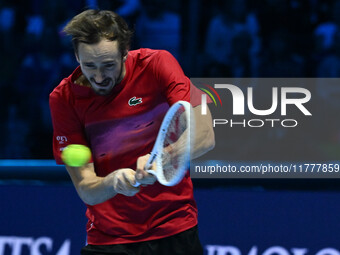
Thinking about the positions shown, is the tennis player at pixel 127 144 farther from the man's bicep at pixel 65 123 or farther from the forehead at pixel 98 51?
the forehead at pixel 98 51

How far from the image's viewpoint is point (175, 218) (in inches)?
110

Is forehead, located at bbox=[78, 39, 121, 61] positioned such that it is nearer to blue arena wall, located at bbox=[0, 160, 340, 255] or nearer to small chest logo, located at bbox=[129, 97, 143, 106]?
small chest logo, located at bbox=[129, 97, 143, 106]

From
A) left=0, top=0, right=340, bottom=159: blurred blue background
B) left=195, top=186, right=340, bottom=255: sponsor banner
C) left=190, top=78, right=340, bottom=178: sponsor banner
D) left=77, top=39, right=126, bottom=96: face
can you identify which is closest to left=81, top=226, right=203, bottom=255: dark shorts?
left=77, top=39, right=126, bottom=96: face

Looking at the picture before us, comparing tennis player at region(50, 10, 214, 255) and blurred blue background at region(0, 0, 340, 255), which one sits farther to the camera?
blurred blue background at region(0, 0, 340, 255)

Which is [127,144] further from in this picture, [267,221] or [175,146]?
[267,221]

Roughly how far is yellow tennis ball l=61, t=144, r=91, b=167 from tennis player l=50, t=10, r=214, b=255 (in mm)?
26

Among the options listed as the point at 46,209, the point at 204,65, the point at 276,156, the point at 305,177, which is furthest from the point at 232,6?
the point at 46,209

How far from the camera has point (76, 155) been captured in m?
2.65

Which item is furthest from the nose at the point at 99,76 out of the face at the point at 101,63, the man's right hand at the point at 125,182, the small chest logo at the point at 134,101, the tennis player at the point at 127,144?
the man's right hand at the point at 125,182

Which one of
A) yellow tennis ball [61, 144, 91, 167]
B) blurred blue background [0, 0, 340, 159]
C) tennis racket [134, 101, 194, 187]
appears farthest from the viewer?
blurred blue background [0, 0, 340, 159]

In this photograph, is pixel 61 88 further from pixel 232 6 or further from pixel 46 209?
pixel 232 6

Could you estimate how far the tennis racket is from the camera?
233 cm

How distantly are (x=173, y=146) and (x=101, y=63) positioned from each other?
43 cm

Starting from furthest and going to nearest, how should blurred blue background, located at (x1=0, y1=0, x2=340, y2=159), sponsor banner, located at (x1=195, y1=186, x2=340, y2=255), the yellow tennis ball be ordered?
1. blurred blue background, located at (x1=0, y1=0, x2=340, y2=159)
2. sponsor banner, located at (x1=195, y1=186, x2=340, y2=255)
3. the yellow tennis ball
